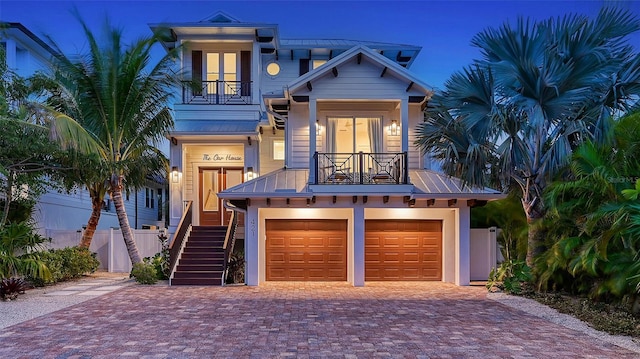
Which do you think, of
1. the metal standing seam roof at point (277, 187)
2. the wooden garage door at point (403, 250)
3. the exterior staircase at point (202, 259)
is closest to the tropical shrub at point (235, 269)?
the exterior staircase at point (202, 259)

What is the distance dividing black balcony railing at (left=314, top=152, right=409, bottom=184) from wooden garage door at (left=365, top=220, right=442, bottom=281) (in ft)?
5.63

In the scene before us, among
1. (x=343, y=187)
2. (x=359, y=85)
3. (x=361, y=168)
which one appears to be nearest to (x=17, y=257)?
(x=343, y=187)

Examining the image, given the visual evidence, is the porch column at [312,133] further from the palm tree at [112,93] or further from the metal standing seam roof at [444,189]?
the palm tree at [112,93]

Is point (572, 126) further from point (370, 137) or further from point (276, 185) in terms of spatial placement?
point (276, 185)

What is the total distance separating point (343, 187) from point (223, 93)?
777cm

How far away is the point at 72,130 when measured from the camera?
11617 millimetres

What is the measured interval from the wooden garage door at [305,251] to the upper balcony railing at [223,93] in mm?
6007

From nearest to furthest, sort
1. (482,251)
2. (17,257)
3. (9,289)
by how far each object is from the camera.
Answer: (9,289) < (17,257) < (482,251)

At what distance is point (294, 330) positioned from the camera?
793 cm

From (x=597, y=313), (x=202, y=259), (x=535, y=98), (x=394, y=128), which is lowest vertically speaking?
(x=597, y=313)

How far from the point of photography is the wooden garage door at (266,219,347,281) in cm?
1484

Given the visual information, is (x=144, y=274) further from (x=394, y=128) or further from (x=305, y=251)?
(x=394, y=128)

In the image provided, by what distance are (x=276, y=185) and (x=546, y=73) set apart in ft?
26.1

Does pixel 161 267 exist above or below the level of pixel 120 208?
below
